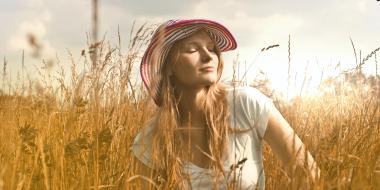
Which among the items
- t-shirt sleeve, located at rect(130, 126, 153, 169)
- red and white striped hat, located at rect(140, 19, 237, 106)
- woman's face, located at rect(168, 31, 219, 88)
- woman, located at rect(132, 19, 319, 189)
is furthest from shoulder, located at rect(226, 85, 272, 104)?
t-shirt sleeve, located at rect(130, 126, 153, 169)

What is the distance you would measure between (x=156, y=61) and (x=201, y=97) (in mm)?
322

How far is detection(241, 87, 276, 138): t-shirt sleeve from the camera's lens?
8.54ft

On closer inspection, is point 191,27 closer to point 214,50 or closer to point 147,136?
point 214,50

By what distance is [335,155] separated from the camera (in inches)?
79.1

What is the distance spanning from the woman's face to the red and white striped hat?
0.04 metres

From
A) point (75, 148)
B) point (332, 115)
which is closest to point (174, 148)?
point (75, 148)

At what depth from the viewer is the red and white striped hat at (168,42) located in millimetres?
2689

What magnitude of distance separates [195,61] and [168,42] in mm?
223

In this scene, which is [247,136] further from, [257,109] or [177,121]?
[177,121]

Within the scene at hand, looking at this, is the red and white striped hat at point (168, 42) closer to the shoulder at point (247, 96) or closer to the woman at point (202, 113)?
the woman at point (202, 113)

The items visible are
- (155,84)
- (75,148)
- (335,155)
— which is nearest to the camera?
(75,148)

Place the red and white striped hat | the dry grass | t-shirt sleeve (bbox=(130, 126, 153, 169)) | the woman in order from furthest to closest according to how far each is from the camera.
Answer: the red and white striped hat, the woman, t-shirt sleeve (bbox=(130, 126, 153, 169)), the dry grass

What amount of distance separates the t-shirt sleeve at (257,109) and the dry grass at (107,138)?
0.64ft

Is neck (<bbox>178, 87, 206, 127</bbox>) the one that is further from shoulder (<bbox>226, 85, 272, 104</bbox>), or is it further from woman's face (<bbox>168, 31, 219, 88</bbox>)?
shoulder (<bbox>226, 85, 272, 104</bbox>)
